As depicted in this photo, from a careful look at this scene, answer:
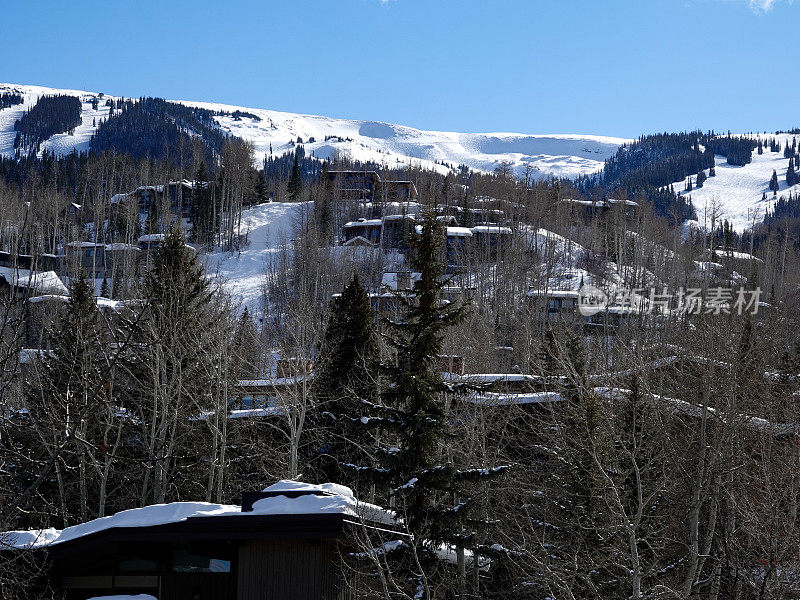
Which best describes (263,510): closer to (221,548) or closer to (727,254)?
(221,548)

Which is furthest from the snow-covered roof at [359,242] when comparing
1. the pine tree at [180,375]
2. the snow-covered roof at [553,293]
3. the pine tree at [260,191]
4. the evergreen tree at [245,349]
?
the pine tree at [180,375]

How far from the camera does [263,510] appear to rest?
15789 mm

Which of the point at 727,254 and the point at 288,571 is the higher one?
the point at 727,254

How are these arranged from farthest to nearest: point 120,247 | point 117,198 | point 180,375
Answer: point 117,198
point 120,247
point 180,375

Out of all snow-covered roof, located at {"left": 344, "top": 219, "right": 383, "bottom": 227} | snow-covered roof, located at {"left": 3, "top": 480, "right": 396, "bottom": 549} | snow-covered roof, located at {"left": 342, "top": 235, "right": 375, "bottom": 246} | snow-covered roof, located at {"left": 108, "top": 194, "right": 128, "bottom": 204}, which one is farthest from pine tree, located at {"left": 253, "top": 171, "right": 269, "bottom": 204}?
snow-covered roof, located at {"left": 3, "top": 480, "right": 396, "bottom": 549}

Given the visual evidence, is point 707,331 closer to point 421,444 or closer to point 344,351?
point 421,444

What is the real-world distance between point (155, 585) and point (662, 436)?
14.6 m

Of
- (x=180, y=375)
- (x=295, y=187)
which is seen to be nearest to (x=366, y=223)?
(x=295, y=187)

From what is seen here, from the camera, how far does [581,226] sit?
100 m

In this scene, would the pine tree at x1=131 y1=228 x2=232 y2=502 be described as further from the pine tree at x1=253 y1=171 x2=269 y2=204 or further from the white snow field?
the pine tree at x1=253 y1=171 x2=269 y2=204

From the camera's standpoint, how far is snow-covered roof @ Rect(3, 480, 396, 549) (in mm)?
15648

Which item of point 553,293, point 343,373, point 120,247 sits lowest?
point 343,373

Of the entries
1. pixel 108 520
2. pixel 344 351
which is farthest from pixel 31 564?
pixel 344 351

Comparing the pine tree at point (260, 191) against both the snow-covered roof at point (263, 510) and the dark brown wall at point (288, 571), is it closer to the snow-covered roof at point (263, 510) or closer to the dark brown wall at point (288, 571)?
the snow-covered roof at point (263, 510)
